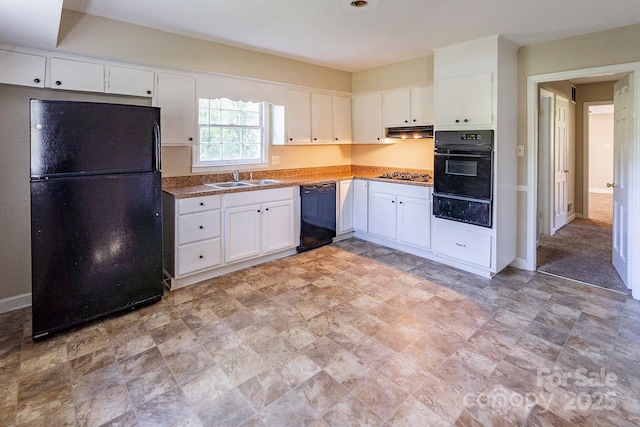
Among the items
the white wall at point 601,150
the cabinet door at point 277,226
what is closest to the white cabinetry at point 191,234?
the cabinet door at point 277,226

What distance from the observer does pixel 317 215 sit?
4.58 metres

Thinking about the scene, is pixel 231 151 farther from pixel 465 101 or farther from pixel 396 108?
pixel 465 101

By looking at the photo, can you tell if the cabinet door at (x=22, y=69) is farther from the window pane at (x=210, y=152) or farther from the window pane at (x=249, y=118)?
the window pane at (x=249, y=118)

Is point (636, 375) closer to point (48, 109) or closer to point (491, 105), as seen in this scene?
point (491, 105)

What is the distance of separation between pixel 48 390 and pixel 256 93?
11.1 ft

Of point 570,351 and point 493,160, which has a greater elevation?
point 493,160

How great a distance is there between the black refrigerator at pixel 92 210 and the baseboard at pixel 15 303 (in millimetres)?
795

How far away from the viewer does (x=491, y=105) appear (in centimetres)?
346

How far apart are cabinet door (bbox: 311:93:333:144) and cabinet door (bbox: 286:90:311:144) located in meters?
0.07

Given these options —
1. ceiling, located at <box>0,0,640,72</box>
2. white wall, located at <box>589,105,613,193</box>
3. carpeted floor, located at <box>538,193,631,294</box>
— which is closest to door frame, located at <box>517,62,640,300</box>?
carpeted floor, located at <box>538,193,631,294</box>

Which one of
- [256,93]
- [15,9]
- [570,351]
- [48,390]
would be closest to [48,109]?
[15,9]

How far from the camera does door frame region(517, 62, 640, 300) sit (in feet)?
10.3

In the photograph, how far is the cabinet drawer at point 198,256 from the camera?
3.40 meters

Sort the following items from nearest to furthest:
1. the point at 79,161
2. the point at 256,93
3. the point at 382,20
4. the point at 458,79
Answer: the point at 79,161
the point at 382,20
the point at 458,79
the point at 256,93
